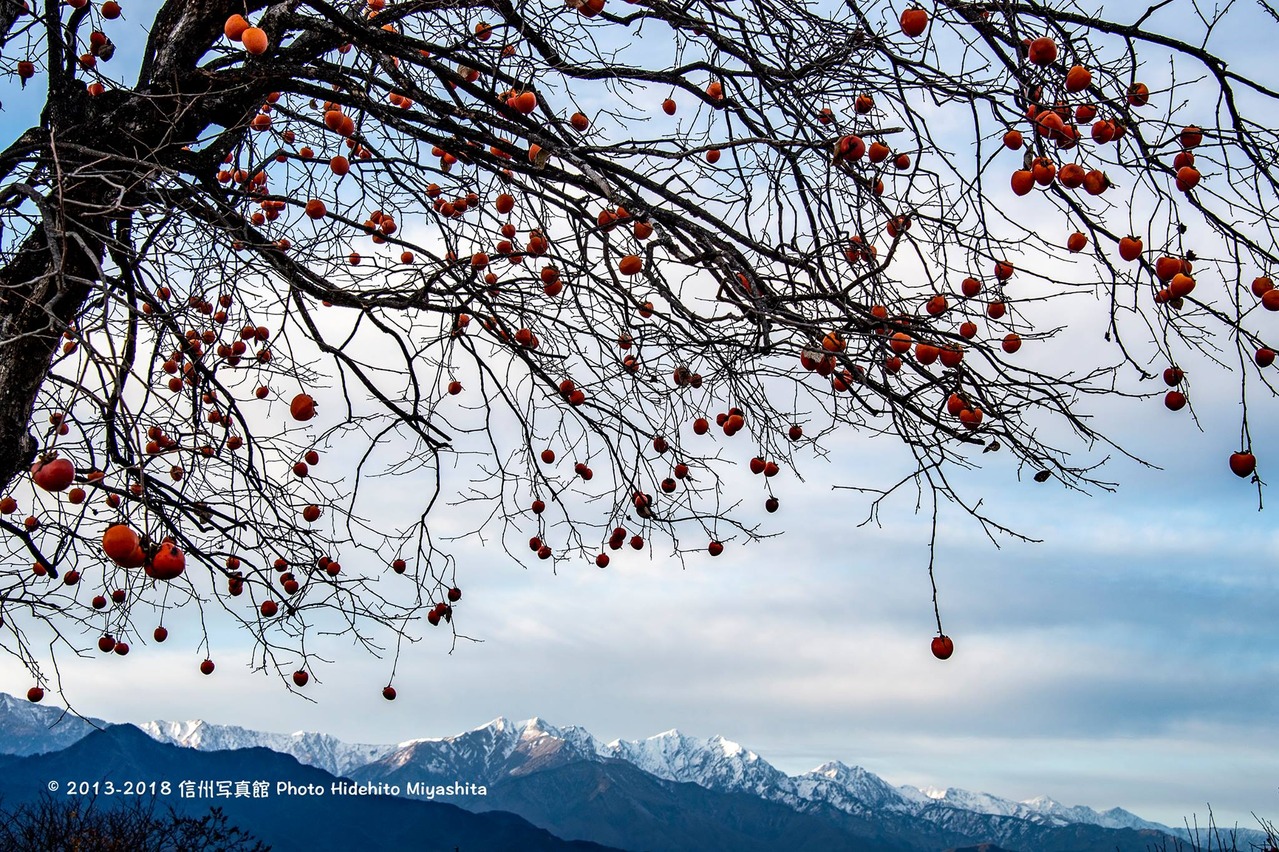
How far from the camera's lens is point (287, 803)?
11094 cm

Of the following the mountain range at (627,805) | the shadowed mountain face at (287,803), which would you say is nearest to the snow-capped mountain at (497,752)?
the mountain range at (627,805)

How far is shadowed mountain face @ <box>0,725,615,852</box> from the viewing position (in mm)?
67250

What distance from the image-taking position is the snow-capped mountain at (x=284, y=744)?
108 meters

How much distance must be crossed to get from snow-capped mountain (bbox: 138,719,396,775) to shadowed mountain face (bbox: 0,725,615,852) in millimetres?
5143

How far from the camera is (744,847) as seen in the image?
179m

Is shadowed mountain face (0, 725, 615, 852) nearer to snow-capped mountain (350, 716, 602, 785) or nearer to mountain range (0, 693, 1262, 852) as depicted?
mountain range (0, 693, 1262, 852)

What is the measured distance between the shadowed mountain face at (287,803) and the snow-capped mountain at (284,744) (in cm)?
514

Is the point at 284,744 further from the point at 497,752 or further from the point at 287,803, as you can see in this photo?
the point at 497,752

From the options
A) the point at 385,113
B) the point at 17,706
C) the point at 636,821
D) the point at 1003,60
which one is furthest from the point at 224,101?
the point at 636,821

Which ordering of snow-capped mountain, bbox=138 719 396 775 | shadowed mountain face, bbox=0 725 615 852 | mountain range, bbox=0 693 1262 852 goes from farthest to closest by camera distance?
1. mountain range, bbox=0 693 1262 852
2. snow-capped mountain, bbox=138 719 396 775
3. shadowed mountain face, bbox=0 725 615 852

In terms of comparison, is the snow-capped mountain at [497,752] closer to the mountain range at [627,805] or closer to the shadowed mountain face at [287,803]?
the mountain range at [627,805]

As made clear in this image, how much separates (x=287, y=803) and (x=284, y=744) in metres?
10.6

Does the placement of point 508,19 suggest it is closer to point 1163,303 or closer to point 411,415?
point 411,415

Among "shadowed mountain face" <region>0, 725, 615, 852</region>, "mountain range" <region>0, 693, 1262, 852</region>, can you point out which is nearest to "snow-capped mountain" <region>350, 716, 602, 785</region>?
"mountain range" <region>0, 693, 1262, 852</region>
